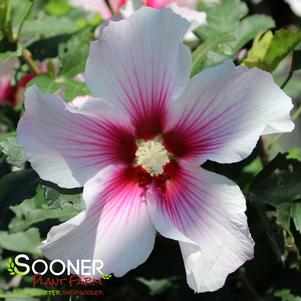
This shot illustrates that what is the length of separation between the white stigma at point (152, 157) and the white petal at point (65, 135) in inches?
2.9

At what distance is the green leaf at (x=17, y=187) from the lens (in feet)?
3.09

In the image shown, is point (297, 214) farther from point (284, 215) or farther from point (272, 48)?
point (272, 48)

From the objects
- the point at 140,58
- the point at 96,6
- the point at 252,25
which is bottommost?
the point at 96,6

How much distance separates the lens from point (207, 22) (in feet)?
4.33

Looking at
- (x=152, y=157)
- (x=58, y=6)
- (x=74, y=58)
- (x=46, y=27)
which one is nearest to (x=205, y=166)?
(x=152, y=157)

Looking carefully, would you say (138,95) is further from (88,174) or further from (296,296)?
(296,296)

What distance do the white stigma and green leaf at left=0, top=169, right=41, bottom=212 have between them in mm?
165

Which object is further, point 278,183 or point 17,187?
point 278,183

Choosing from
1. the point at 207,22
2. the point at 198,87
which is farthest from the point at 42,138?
the point at 207,22

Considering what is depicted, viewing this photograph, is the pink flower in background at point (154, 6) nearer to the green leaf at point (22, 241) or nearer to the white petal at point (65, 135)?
the white petal at point (65, 135)

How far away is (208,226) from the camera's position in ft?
2.89

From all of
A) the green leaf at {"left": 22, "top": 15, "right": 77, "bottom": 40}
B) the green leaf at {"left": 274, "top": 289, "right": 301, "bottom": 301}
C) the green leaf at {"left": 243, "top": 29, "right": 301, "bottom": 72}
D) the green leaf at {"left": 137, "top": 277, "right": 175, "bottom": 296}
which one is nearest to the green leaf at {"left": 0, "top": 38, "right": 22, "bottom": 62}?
the green leaf at {"left": 22, "top": 15, "right": 77, "bottom": 40}

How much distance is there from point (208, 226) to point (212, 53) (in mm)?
321

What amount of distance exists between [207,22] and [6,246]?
0.61 m
